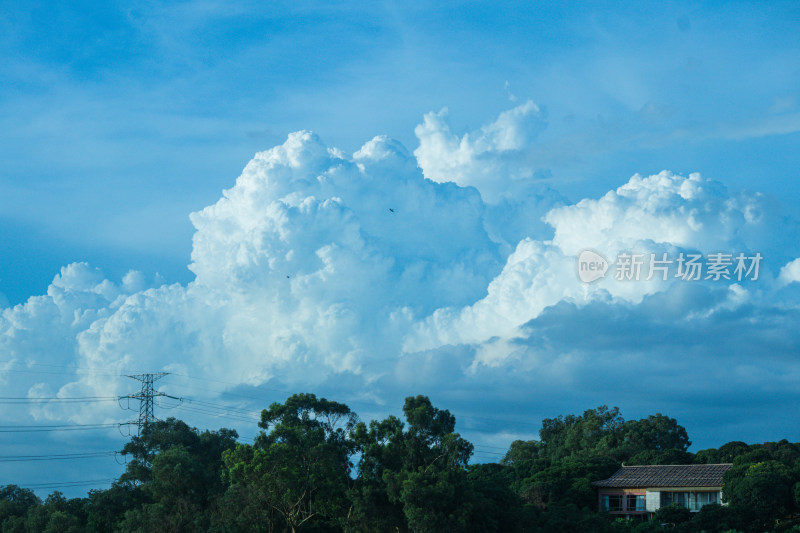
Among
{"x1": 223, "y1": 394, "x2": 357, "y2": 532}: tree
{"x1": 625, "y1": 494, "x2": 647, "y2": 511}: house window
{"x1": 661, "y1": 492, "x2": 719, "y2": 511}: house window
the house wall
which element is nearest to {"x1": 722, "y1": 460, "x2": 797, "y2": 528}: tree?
{"x1": 661, "y1": 492, "x2": 719, "y2": 511}: house window

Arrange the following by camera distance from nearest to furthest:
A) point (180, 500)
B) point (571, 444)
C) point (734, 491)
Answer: point (180, 500)
point (734, 491)
point (571, 444)

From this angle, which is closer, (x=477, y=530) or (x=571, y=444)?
(x=477, y=530)

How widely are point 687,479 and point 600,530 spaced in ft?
63.7

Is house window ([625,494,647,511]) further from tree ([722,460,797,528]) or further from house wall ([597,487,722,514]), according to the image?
tree ([722,460,797,528])

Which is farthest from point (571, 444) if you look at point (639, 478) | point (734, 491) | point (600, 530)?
point (600, 530)

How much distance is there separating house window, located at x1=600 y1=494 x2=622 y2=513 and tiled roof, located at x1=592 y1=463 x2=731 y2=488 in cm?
121

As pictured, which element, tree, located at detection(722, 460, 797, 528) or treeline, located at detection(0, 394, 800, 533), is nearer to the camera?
treeline, located at detection(0, 394, 800, 533)

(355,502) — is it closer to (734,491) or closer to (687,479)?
(734,491)

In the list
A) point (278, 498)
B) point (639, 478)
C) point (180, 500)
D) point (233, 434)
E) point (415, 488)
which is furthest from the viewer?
point (639, 478)

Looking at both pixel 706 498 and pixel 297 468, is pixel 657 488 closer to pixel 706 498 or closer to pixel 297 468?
pixel 706 498

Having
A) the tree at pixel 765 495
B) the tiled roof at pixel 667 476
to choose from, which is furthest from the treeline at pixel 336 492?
the tiled roof at pixel 667 476

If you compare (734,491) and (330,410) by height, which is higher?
(330,410)

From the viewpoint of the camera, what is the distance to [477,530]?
43531 mm

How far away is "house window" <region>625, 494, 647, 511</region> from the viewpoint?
70812 millimetres
